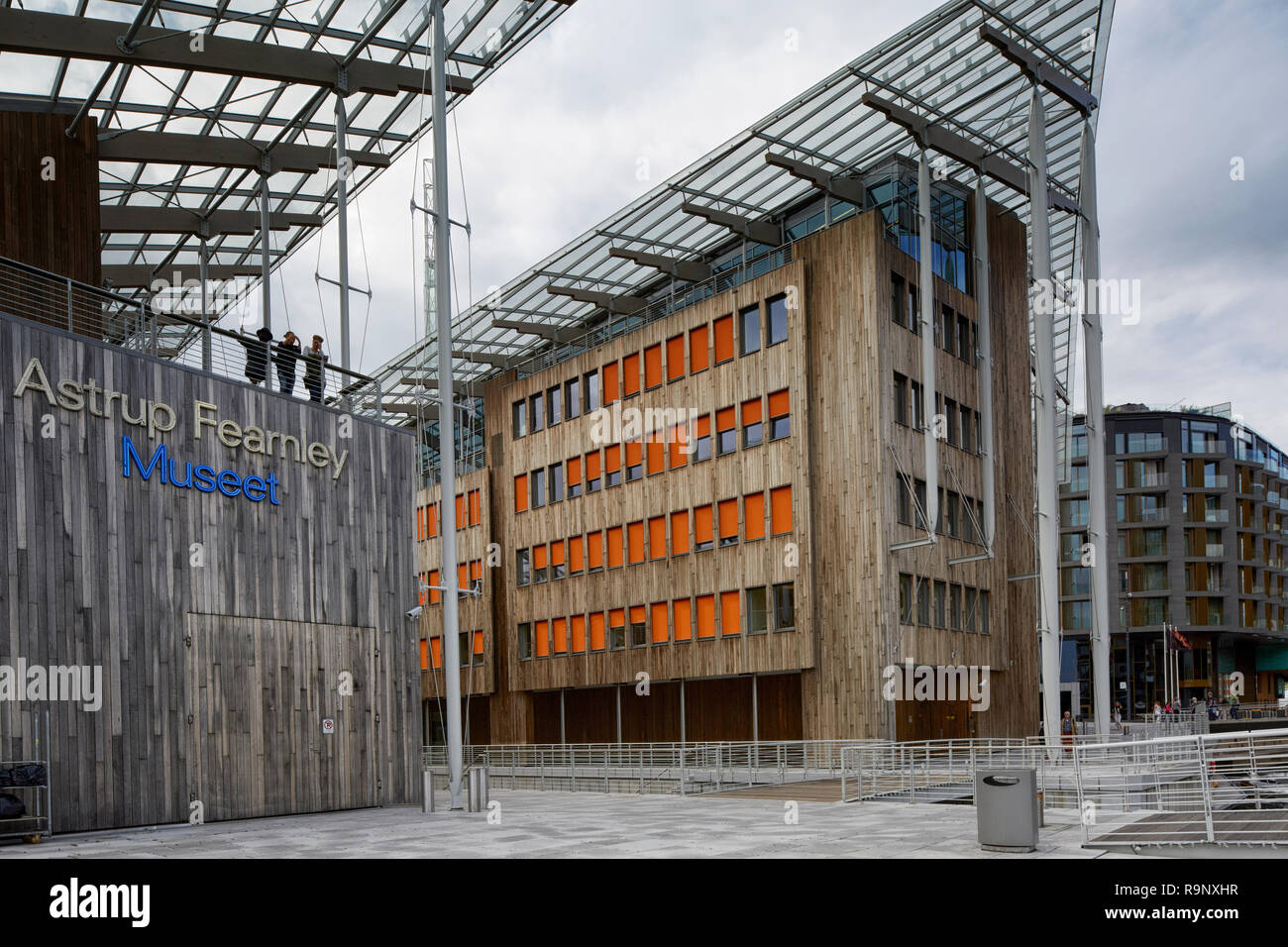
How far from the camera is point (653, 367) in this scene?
42469mm

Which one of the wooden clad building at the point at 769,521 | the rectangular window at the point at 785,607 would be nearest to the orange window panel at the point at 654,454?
the wooden clad building at the point at 769,521

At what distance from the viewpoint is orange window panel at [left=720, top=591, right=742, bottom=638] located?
38219 mm

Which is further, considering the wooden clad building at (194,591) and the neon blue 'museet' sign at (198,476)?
the neon blue 'museet' sign at (198,476)

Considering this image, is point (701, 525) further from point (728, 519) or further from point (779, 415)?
point (779, 415)

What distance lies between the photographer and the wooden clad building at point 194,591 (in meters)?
16.8

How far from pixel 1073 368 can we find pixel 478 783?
49.3 meters

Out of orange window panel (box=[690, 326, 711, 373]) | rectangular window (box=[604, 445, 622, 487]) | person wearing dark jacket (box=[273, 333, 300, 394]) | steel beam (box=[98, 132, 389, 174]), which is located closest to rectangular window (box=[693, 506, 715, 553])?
rectangular window (box=[604, 445, 622, 487])

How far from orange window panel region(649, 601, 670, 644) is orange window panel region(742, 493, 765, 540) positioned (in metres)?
4.59

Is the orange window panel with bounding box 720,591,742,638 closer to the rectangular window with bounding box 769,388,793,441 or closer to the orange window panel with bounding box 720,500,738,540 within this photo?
the orange window panel with bounding box 720,500,738,540

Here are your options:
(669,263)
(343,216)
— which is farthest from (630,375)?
(343,216)

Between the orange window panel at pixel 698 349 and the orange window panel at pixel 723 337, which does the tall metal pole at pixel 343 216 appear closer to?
the orange window panel at pixel 723 337

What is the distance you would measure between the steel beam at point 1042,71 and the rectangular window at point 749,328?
423 inches

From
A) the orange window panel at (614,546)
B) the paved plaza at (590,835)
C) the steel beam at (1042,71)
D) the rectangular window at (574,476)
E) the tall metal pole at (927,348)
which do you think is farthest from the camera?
the rectangular window at (574,476)

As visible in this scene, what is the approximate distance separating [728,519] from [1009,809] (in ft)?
85.6
